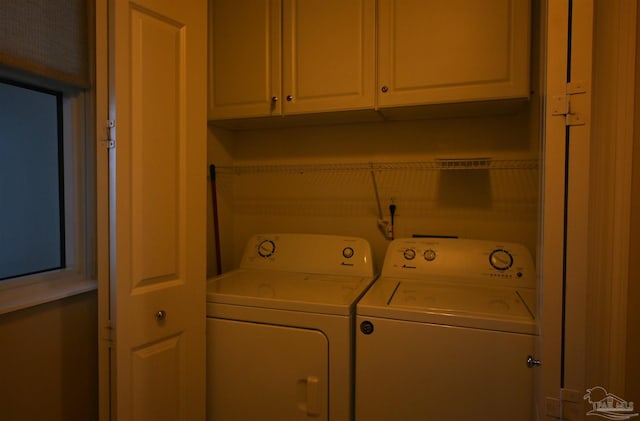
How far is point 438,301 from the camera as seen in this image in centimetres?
138

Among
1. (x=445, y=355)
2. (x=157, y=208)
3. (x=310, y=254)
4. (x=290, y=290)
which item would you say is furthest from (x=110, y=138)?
(x=445, y=355)

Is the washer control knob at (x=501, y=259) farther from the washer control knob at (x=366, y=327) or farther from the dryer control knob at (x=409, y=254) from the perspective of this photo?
the washer control knob at (x=366, y=327)

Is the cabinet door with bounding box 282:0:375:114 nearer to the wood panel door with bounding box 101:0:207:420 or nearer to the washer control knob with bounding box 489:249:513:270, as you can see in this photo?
the wood panel door with bounding box 101:0:207:420

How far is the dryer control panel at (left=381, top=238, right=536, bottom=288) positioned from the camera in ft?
5.29

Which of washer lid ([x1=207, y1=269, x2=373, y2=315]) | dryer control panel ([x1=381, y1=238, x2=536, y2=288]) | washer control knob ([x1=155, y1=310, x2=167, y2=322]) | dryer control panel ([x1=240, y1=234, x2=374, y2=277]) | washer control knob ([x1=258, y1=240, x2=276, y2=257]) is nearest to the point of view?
washer control knob ([x1=155, y1=310, x2=167, y2=322])

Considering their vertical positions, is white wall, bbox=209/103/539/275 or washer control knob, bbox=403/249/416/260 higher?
white wall, bbox=209/103/539/275

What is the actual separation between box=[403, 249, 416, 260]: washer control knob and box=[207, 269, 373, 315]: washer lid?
21cm

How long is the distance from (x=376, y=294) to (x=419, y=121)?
100 cm

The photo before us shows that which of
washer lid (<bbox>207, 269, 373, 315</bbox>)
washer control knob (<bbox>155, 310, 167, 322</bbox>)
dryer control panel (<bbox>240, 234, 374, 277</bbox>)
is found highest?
dryer control panel (<bbox>240, 234, 374, 277</bbox>)

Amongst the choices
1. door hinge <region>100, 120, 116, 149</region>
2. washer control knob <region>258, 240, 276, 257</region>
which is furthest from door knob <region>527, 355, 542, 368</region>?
door hinge <region>100, 120, 116, 149</region>

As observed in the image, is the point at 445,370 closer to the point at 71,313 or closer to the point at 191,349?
the point at 191,349

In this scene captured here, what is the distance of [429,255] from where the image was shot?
1751 millimetres

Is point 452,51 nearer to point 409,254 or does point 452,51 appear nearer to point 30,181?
point 409,254

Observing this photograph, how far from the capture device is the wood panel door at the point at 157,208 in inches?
45.4
